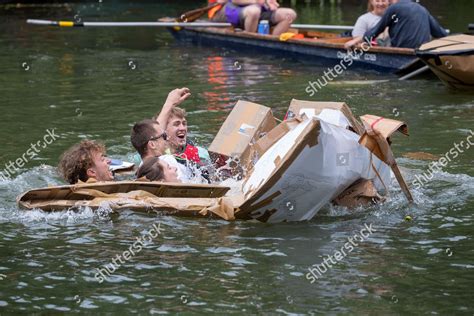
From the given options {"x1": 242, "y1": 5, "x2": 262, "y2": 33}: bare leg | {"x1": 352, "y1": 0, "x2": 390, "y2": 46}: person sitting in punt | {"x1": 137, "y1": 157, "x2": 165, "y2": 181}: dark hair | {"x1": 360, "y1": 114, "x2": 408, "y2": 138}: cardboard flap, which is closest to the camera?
{"x1": 360, "y1": 114, "x2": 408, "y2": 138}: cardboard flap

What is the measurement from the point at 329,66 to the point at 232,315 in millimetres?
10235

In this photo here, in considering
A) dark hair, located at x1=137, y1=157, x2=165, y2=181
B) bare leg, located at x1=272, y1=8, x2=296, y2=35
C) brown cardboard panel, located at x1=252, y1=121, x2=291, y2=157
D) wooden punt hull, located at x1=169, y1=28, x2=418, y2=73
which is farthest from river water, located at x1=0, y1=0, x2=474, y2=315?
bare leg, located at x1=272, y1=8, x2=296, y2=35

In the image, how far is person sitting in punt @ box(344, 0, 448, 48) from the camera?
574 inches

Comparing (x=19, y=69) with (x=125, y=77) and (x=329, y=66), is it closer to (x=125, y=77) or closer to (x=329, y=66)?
(x=125, y=77)

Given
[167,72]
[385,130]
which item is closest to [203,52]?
[167,72]

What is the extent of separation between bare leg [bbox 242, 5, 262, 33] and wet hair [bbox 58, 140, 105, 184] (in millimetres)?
9650

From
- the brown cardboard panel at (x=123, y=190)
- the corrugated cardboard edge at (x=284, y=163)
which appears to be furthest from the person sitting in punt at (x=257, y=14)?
the corrugated cardboard edge at (x=284, y=163)

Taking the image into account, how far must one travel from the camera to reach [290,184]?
7.54 m

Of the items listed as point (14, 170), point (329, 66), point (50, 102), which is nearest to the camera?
point (14, 170)

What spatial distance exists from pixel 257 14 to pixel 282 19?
0.44 m

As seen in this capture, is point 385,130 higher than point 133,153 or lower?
higher

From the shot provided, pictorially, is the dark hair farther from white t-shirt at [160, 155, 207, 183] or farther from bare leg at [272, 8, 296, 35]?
bare leg at [272, 8, 296, 35]

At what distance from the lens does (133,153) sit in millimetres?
10773

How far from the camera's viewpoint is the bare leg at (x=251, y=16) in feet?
57.9
